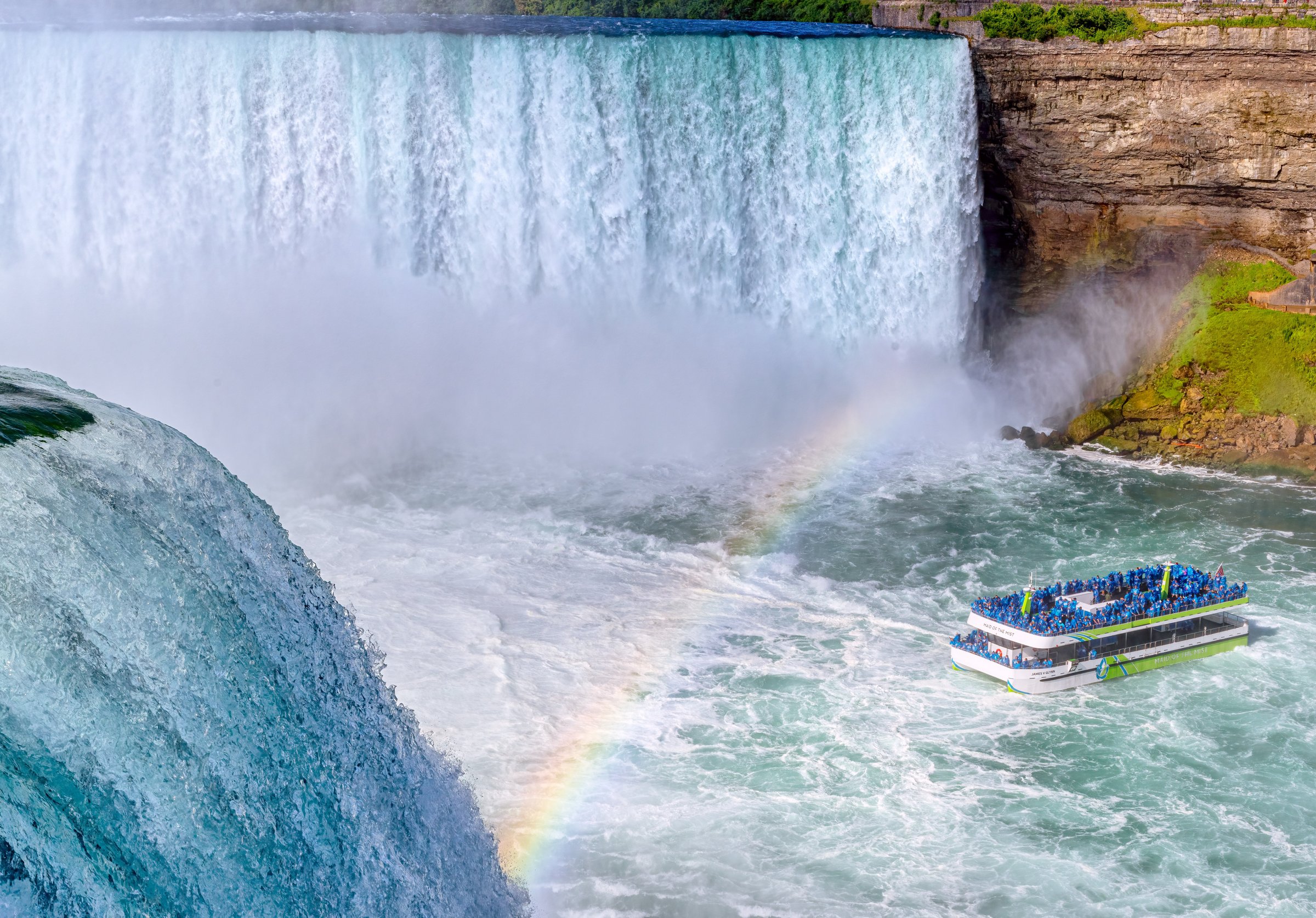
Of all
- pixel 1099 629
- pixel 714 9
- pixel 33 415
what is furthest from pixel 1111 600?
pixel 714 9

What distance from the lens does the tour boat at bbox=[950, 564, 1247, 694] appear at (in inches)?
672

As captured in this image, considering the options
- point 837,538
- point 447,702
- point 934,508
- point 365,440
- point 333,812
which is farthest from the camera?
point 365,440

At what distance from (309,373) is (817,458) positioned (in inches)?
386

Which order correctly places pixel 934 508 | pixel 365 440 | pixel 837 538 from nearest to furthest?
pixel 837 538
pixel 934 508
pixel 365 440

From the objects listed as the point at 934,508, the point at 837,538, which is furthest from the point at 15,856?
the point at 934,508

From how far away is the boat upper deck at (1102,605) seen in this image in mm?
17250

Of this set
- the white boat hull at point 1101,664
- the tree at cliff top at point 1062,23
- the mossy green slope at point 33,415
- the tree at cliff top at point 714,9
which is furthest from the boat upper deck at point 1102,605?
the tree at cliff top at point 714,9

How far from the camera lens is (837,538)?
22.1 meters

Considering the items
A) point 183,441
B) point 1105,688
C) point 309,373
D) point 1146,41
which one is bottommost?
point 1105,688

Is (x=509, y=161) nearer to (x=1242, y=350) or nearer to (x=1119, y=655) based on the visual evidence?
(x=1242, y=350)

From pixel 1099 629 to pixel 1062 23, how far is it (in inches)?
593

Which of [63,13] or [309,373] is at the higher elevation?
[63,13]

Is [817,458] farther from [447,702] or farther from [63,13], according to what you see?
[63,13]

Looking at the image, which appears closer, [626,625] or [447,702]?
[447,702]
